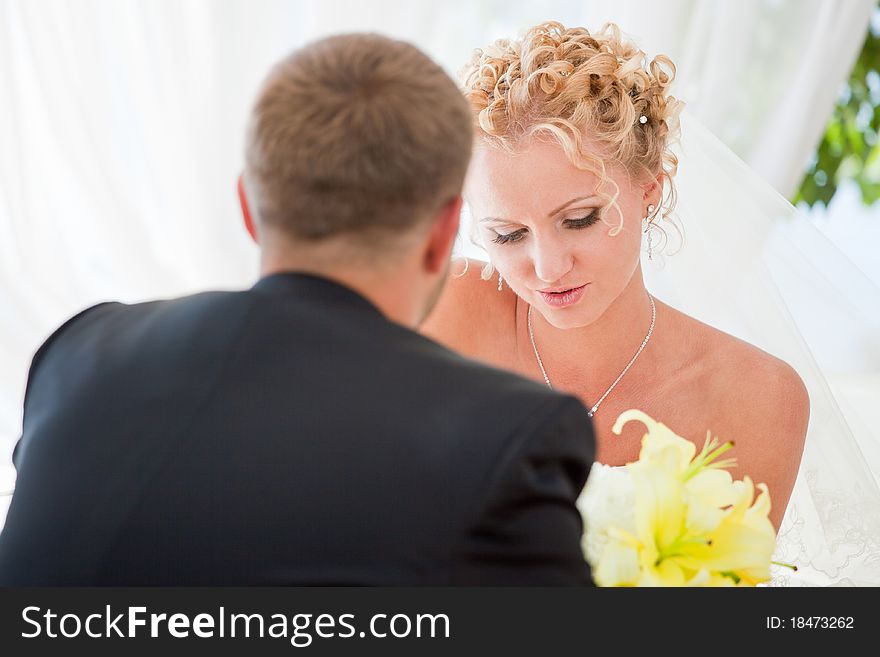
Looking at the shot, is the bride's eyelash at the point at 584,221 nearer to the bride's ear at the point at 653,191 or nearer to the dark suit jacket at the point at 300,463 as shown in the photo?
the bride's ear at the point at 653,191

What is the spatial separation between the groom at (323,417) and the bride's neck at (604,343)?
1264mm

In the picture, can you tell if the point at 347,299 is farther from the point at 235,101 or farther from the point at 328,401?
the point at 235,101

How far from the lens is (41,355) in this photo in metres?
1.09

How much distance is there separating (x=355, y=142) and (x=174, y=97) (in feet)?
9.43

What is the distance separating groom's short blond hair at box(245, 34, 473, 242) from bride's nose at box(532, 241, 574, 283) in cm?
86

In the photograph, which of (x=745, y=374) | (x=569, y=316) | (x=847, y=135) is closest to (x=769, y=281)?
(x=745, y=374)


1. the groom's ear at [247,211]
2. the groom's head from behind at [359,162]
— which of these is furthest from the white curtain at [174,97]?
the groom's head from behind at [359,162]

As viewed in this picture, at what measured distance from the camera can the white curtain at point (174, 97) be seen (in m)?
3.47

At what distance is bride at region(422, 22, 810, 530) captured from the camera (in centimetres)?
183

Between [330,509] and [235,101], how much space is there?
3.00 m

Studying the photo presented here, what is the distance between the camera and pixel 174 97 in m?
3.60

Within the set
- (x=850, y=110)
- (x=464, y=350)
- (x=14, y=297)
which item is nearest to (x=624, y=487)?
(x=464, y=350)

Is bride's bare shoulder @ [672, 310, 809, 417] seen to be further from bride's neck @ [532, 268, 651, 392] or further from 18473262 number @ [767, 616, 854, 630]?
18473262 number @ [767, 616, 854, 630]

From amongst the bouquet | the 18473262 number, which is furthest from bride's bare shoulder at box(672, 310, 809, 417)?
the bouquet
